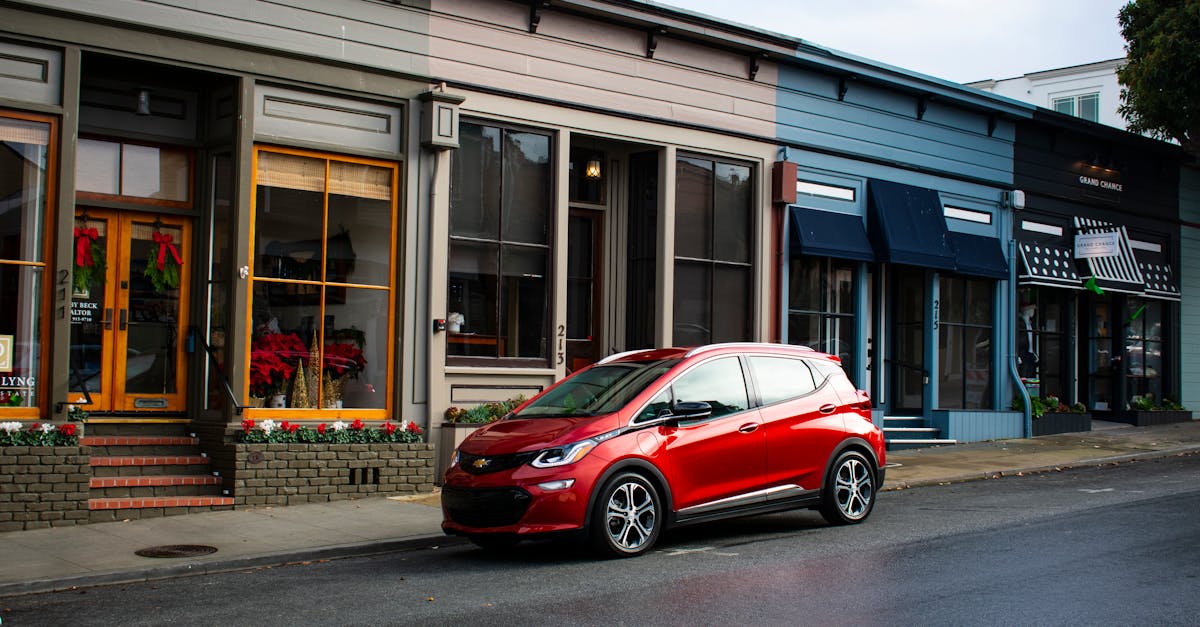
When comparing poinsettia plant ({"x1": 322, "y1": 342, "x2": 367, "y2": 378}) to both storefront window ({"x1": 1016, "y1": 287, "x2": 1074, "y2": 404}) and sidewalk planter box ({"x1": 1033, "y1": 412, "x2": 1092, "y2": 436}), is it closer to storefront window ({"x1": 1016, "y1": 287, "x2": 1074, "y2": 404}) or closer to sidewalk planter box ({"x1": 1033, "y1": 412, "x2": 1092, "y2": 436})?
sidewalk planter box ({"x1": 1033, "y1": 412, "x2": 1092, "y2": 436})

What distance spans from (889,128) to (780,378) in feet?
32.0

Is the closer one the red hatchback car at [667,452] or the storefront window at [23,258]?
the red hatchback car at [667,452]

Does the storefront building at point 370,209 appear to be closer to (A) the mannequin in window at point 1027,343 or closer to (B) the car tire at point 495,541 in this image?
(B) the car tire at point 495,541

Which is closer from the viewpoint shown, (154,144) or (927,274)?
(154,144)

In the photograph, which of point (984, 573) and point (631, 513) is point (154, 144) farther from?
point (984, 573)

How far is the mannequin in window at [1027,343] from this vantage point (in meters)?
21.1

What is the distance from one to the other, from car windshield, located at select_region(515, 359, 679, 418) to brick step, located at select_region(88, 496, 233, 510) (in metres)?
3.71

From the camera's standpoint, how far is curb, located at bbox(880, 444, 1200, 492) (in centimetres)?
1432

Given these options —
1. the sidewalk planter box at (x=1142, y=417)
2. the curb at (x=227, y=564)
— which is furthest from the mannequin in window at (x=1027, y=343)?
→ the curb at (x=227, y=564)

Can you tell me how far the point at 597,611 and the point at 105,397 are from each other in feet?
25.2

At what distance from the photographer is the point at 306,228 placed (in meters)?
13.2

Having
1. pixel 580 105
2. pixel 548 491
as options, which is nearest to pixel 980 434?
pixel 580 105

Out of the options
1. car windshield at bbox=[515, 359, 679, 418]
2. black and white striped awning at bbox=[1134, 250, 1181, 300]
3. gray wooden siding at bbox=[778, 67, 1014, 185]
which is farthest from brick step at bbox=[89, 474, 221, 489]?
black and white striped awning at bbox=[1134, 250, 1181, 300]

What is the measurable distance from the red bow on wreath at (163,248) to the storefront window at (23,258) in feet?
5.32
